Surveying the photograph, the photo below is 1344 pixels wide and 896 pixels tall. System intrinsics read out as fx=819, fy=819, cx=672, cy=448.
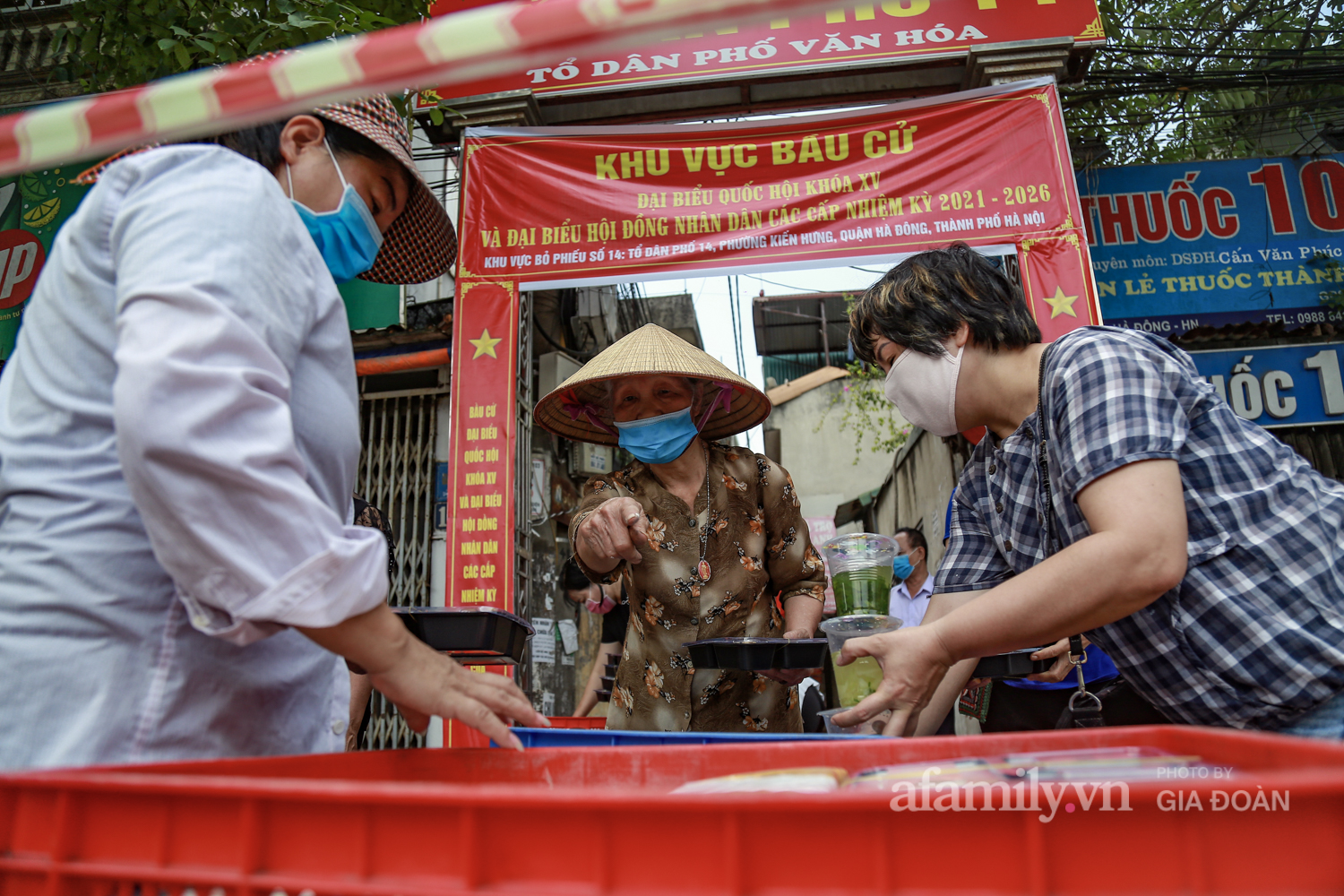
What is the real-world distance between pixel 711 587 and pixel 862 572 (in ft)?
1.74

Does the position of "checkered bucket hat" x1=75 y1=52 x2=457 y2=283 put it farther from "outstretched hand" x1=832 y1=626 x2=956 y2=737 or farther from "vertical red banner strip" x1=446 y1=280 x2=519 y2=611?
"vertical red banner strip" x1=446 y1=280 x2=519 y2=611

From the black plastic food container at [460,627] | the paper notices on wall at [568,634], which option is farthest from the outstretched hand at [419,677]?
the paper notices on wall at [568,634]

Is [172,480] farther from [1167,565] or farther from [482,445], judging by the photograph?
[482,445]

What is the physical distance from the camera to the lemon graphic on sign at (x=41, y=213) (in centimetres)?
546

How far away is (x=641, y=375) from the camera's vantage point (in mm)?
2848

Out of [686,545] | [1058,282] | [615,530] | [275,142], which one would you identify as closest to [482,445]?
[686,545]

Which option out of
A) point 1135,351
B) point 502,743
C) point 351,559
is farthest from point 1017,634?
point 351,559

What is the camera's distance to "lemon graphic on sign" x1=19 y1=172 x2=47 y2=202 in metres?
5.56

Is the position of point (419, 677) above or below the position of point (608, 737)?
above

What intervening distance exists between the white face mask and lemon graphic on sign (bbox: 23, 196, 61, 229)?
19.7 feet

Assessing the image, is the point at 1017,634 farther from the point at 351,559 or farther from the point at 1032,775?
the point at 351,559

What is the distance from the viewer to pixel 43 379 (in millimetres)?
1001

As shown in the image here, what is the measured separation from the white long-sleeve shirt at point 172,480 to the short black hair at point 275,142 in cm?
29

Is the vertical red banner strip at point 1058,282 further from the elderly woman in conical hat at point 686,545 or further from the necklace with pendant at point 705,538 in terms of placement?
the necklace with pendant at point 705,538
